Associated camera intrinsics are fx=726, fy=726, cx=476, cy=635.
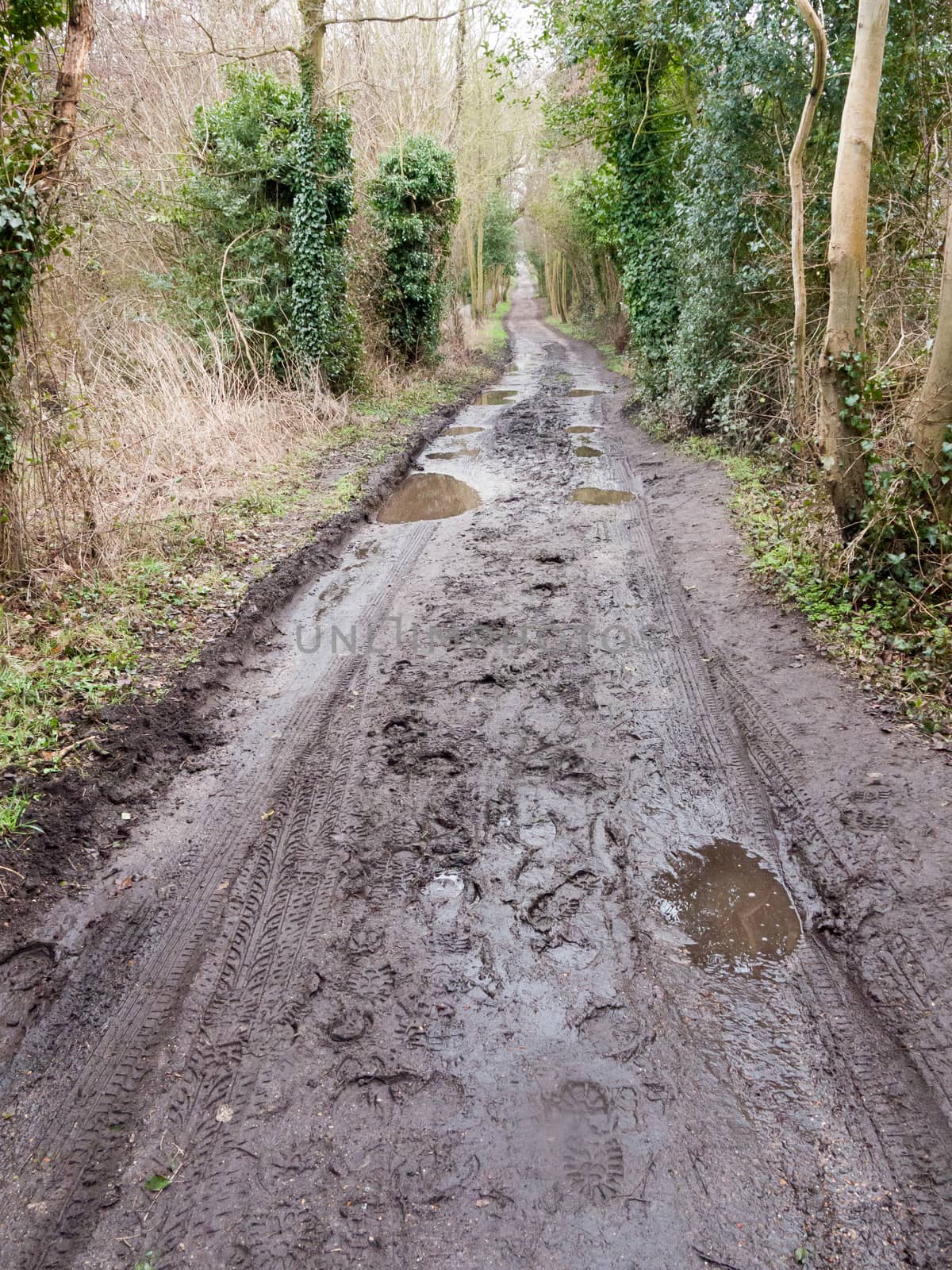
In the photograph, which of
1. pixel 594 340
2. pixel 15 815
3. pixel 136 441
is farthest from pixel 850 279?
pixel 594 340

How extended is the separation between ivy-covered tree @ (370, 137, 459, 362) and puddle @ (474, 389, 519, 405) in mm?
1719

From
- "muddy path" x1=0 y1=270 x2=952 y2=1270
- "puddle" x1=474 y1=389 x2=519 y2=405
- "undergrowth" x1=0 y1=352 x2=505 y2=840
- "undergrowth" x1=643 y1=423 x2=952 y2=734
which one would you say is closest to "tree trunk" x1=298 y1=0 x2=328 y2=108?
"undergrowth" x1=0 y1=352 x2=505 y2=840

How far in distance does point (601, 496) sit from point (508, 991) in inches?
272

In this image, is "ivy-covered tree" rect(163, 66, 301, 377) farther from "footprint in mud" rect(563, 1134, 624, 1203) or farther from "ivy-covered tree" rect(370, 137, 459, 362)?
"footprint in mud" rect(563, 1134, 624, 1203)

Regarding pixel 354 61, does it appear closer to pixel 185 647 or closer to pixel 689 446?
pixel 689 446

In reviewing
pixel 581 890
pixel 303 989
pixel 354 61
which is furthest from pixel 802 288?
pixel 354 61

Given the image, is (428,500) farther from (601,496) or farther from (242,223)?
(242,223)

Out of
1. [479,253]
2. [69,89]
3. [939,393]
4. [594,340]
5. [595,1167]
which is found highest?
[479,253]

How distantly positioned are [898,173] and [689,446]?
3.76 metres

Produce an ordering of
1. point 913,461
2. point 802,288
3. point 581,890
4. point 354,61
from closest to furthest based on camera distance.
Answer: point 581,890 < point 913,461 < point 802,288 < point 354,61

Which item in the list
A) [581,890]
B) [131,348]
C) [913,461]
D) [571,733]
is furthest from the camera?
[131,348]

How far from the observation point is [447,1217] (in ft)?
6.54

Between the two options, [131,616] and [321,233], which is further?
[321,233]

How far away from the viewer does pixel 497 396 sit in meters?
17.0
